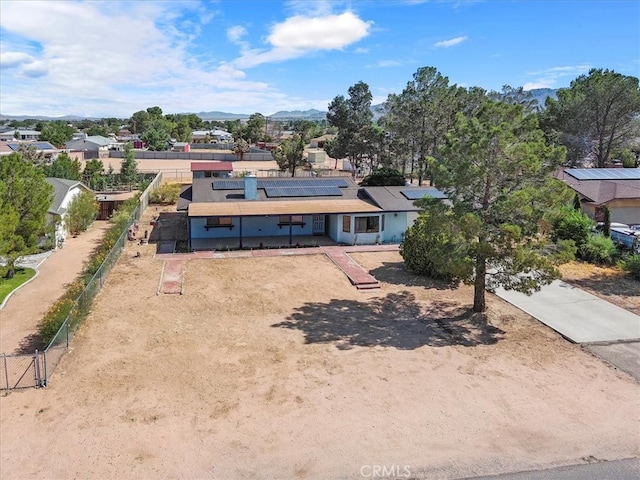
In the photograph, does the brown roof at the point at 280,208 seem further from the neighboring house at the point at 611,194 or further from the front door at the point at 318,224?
the neighboring house at the point at 611,194

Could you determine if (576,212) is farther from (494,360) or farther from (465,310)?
(494,360)

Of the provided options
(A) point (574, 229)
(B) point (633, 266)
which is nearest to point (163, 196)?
(A) point (574, 229)

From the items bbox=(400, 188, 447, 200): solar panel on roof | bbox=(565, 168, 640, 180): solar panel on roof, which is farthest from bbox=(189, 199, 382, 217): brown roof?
bbox=(565, 168, 640, 180): solar panel on roof

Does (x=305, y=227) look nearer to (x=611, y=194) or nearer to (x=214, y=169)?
(x=611, y=194)

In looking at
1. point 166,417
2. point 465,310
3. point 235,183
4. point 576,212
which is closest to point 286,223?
point 235,183

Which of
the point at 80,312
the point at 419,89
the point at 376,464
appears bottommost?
the point at 376,464
